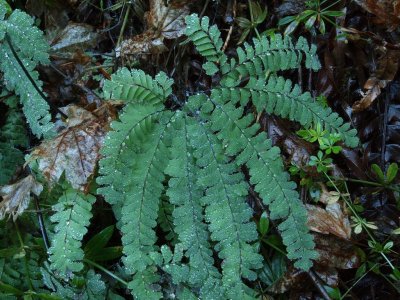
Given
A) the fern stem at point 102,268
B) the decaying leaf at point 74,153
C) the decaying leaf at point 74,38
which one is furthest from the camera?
the decaying leaf at point 74,38

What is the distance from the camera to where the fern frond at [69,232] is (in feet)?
5.81

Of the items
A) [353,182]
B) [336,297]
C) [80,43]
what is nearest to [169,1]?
[80,43]

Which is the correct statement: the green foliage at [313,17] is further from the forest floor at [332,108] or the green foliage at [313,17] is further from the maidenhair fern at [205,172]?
the maidenhair fern at [205,172]

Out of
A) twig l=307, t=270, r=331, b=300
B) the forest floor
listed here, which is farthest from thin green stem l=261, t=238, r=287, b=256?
twig l=307, t=270, r=331, b=300

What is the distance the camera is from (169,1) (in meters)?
2.23

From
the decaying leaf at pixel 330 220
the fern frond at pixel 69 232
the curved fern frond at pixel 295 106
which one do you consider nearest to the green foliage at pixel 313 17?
the curved fern frond at pixel 295 106

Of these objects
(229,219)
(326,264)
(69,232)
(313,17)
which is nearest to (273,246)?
(326,264)

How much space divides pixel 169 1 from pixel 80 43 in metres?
0.55

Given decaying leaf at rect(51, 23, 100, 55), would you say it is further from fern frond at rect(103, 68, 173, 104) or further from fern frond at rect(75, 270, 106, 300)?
fern frond at rect(75, 270, 106, 300)

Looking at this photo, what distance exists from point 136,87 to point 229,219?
0.57 metres

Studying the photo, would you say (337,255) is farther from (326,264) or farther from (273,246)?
(273,246)

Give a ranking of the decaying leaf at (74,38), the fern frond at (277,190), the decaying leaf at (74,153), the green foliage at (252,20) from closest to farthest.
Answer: the fern frond at (277,190) → the decaying leaf at (74,153) → the green foliage at (252,20) → the decaying leaf at (74,38)

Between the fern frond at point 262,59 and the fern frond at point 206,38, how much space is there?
0.16 feet

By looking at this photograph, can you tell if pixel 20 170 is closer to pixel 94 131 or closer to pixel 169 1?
pixel 94 131
